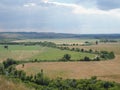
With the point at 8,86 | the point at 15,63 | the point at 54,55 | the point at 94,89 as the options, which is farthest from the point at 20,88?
the point at 54,55

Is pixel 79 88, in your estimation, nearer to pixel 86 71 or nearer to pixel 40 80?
pixel 40 80

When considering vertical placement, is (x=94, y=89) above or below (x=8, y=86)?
below

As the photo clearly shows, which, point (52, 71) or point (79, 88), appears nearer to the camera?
point (79, 88)

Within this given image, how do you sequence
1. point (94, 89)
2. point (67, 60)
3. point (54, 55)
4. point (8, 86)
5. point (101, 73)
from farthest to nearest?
point (54, 55) < point (67, 60) < point (101, 73) < point (94, 89) < point (8, 86)

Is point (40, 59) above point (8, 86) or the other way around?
the other way around

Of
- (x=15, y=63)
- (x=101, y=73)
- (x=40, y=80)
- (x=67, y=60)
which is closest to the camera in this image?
(x=40, y=80)

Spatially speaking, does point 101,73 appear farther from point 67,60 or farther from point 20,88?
point 20,88

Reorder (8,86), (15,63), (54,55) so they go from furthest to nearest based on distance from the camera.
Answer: (54,55) → (15,63) → (8,86)

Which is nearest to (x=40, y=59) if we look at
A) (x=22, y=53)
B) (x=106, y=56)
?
(x=22, y=53)

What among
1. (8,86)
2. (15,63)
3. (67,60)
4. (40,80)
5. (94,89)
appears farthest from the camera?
(67,60)
